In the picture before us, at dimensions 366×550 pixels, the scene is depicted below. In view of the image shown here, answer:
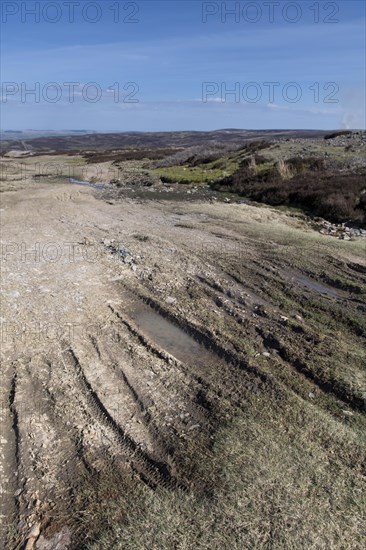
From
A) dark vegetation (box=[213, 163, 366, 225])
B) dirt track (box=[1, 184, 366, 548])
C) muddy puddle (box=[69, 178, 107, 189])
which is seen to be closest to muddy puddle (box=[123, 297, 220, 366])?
dirt track (box=[1, 184, 366, 548])

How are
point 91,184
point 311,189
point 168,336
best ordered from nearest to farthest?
1. point 168,336
2. point 311,189
3. point 91,184

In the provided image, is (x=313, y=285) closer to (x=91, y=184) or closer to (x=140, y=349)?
(x=140, y=349)

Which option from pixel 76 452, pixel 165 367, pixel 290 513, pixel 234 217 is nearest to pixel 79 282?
pixel 165 367

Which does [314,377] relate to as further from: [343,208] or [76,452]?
[343,208]

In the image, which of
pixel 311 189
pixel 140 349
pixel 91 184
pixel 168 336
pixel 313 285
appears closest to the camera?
pixel 140 349

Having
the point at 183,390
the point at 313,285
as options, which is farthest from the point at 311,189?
the point at 183,390

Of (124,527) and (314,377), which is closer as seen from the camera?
(124,527)

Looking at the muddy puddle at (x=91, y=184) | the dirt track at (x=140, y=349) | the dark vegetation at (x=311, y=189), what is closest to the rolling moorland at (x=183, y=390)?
the dirt track at (x=140, y=349)
